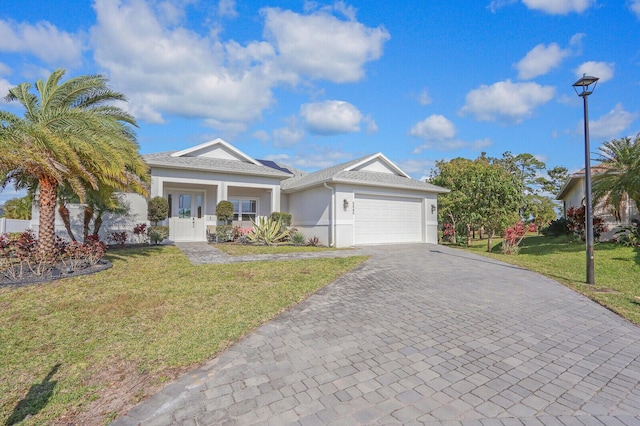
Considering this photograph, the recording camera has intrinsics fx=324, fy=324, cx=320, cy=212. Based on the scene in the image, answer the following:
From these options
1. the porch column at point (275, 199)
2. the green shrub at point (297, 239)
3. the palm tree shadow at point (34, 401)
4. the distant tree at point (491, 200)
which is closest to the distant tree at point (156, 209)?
the porch column at point (275, 199)

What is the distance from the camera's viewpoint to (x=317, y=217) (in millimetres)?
16484

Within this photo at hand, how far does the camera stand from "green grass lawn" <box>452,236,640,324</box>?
21.9ft

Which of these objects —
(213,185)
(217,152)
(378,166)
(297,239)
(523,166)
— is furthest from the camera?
(523,166)

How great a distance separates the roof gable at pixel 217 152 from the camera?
1705 centimetres

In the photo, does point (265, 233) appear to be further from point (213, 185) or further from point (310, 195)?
point (213, 185)

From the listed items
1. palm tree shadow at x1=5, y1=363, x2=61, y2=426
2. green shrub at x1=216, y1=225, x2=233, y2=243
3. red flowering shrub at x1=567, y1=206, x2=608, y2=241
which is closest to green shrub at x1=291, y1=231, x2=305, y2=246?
green shrub at x1=216, y1=225, x2=233, y2=243

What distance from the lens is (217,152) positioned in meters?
18.0

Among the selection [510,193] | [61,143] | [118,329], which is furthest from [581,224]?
→ [61,143]

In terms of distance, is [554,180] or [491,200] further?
[554,180]

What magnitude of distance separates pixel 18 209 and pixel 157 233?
12.4m

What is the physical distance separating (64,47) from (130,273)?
7.97 meters

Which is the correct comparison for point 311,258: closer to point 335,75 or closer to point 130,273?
Result: point 130,273

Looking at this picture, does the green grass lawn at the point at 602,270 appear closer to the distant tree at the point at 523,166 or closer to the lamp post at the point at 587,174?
the lamp post at the point at 587,174

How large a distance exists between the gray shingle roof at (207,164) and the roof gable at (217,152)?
316 millimetres
